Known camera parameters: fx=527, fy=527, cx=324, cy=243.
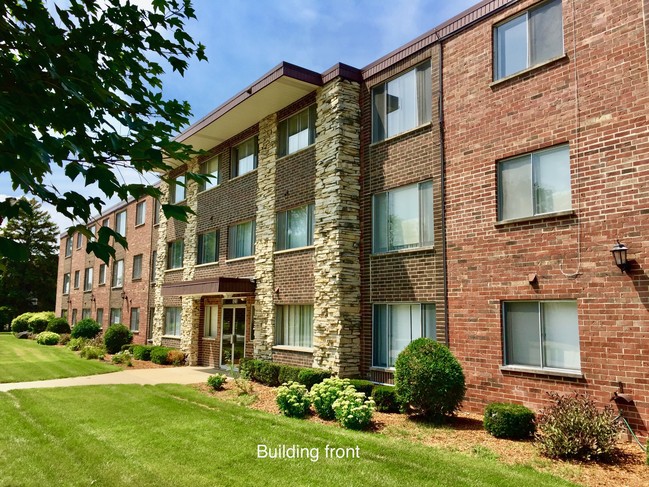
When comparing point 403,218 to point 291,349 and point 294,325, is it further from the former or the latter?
point 291,349

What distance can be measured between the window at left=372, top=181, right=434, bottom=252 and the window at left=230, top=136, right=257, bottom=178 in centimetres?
718

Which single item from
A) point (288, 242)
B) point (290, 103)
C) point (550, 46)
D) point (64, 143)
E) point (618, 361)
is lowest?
point (618, 361)

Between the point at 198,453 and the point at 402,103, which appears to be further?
the point at 402,103

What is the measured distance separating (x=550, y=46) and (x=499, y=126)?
73.5 inches

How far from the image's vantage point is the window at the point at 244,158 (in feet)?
66.7

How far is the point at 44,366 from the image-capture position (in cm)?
2019

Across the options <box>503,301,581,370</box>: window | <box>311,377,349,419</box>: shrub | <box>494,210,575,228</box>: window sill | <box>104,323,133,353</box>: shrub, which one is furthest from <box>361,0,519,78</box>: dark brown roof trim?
<box>104,323,133,353</box>: shrub

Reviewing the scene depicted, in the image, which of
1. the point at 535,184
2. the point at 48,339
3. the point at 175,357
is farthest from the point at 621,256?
the point at 48,339

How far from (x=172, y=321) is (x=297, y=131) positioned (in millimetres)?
12774

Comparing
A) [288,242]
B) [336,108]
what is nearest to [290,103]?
[336,108]

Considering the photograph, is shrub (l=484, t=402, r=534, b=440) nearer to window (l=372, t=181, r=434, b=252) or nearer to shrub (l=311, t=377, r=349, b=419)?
shrub (l=311, t=377, r=349, b=419)

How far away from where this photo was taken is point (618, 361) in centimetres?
925

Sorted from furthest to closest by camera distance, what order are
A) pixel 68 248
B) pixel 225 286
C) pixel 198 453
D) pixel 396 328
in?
pixel 68 248, pixel 225 286, pixel 396 328, pixel 198 453

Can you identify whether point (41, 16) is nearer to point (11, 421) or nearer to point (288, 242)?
point (11, 421)
